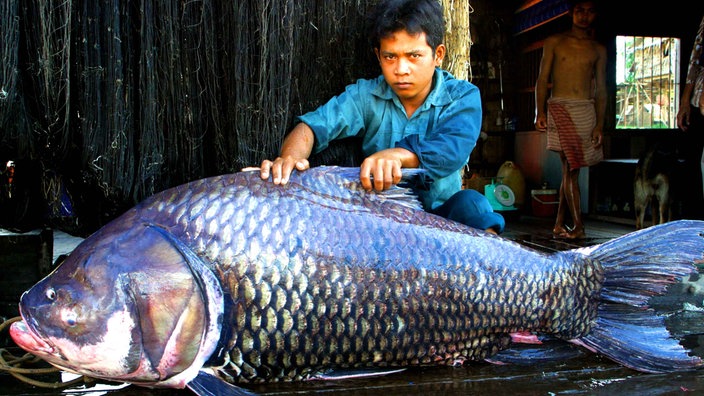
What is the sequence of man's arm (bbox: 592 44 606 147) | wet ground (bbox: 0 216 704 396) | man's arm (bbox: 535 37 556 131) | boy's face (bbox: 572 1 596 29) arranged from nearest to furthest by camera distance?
wet ground (bbox: 0 216 704 396) → boy's face (bbox: 572 1 596 29) → man's arm (bbox: 592 44 606 147) → man's arm (bbox: 535 37 556 131)

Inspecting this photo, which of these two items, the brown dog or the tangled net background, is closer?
the tangled net background

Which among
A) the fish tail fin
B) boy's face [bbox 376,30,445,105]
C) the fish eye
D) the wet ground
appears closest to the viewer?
the fish eye

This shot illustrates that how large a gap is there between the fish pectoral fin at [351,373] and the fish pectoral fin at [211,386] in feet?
0.95

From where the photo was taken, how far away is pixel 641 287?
237 centimetres

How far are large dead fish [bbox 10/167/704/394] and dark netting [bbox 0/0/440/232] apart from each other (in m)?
0.80

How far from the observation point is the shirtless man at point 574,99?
7.19 meters

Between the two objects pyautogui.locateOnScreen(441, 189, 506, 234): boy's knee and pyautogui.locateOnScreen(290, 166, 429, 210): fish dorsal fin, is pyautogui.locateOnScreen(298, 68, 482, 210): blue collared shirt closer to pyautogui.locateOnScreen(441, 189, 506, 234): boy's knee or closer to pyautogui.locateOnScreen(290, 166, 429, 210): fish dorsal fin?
pyautogui.locateOnScreen(441, 189, 506, 234): boy's knee

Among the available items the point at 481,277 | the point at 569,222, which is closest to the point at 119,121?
the point at 481,277

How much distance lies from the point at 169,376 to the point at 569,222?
26.3ft

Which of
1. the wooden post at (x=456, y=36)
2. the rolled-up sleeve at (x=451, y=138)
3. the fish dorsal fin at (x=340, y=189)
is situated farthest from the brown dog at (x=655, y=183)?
the fish dorsal fin at (x=340, y=189)

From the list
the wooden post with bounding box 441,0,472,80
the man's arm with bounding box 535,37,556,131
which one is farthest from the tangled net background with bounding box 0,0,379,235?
the man's arm with bounding box 535,37,556,131

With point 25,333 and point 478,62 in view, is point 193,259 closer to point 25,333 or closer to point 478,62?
point 25,333

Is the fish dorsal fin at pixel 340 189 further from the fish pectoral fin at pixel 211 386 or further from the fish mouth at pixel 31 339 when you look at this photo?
the fish mouth at pixel 31 339

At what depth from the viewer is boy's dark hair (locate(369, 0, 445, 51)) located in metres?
2.82
